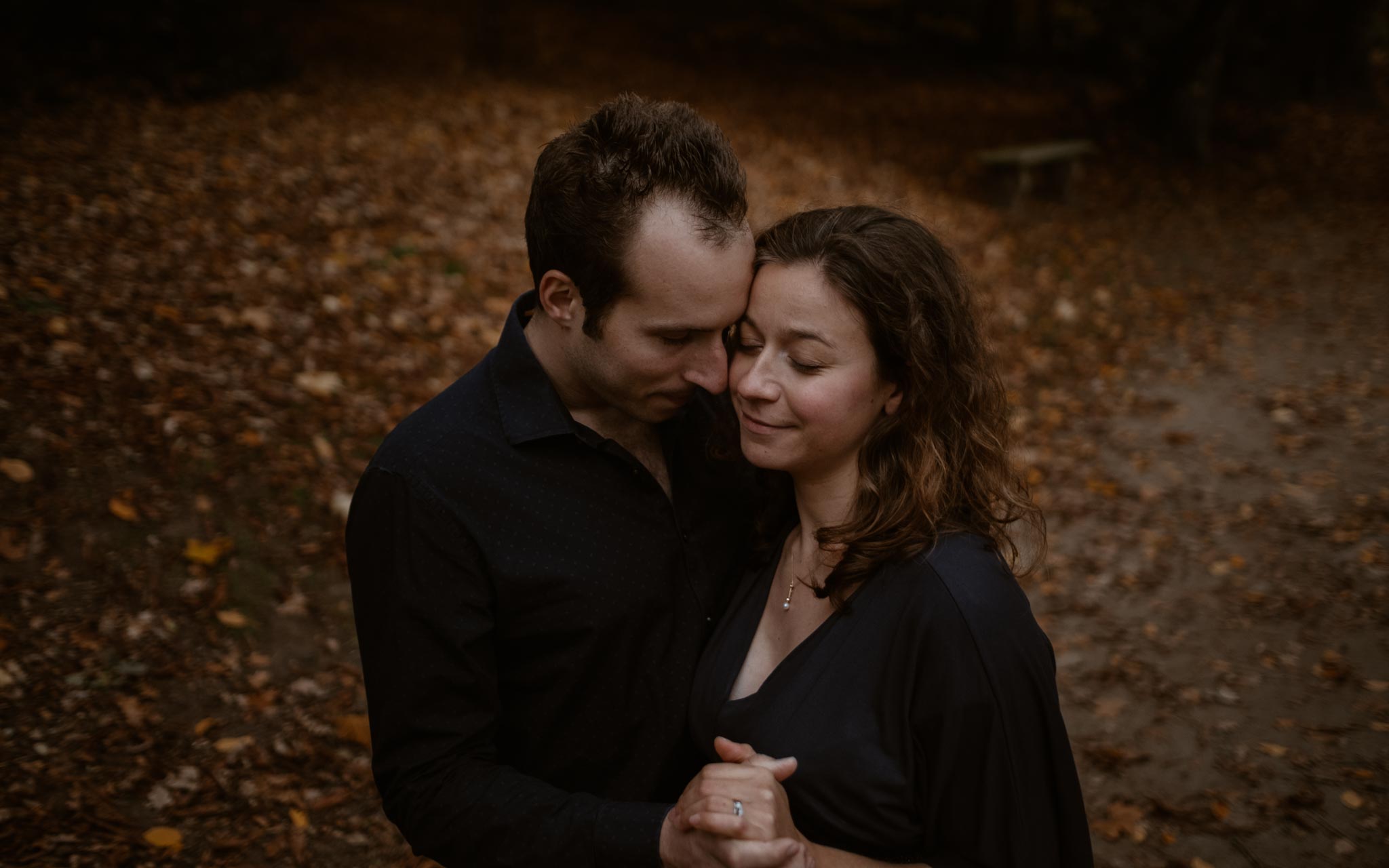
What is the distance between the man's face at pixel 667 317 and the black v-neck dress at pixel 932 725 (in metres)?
0.74

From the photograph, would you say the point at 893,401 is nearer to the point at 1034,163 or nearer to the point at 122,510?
the point at 122,510

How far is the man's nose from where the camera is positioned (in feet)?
7.86

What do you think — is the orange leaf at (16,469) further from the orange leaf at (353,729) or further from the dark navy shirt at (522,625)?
the dark navy shirt at (522,625)

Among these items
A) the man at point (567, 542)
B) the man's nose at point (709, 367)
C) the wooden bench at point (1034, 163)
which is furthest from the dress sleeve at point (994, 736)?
the wooden bench at point (1034, 163)

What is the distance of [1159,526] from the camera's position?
20.4ft

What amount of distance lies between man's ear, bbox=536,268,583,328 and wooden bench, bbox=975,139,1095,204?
1100 cm

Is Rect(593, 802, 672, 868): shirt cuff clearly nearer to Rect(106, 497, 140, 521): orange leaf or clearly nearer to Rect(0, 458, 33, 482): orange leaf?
Rect(106, 497, 140, 521): orange leaf

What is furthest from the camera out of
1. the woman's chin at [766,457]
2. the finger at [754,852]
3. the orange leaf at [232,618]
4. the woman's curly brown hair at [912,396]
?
the orange leaf at [232,618]

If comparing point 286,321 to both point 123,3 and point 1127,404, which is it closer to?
point 123,3

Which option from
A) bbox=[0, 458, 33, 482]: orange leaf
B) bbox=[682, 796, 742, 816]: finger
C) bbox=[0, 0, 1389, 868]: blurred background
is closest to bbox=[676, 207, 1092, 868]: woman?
bbox=[682, 796, 742, 816]: finger

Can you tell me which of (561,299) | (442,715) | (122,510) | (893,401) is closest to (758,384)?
(893,401)

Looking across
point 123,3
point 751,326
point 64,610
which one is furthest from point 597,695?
point 123,3

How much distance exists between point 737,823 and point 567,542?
0.79 meters

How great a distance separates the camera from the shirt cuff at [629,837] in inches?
82.7
